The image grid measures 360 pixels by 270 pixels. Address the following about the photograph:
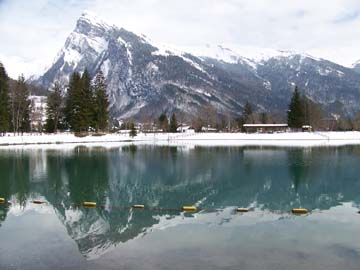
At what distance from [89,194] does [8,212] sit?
582 cm

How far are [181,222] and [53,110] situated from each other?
83.5 m

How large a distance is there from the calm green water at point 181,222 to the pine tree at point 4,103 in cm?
4970

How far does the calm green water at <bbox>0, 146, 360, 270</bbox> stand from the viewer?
44.5 feet

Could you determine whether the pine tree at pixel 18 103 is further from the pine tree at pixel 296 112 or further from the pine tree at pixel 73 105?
the pine tree at pixel 296 112

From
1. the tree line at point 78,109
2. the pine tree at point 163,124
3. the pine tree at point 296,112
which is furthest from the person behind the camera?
the pine tree at point 163,124

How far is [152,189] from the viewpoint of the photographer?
2773 cm

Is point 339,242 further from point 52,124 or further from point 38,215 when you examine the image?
point 52,124

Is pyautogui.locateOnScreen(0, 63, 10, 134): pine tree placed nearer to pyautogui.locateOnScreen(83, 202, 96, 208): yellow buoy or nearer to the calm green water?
the calm green water

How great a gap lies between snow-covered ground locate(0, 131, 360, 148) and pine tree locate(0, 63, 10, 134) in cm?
239

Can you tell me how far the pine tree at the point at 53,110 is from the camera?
315ft

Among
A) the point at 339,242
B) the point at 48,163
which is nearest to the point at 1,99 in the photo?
the point at 48,163

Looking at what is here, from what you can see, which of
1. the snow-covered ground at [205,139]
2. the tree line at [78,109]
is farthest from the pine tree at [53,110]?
the snow-covered ground at [205,139]

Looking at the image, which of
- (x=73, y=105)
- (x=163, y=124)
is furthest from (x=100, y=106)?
(x=163, y=124)

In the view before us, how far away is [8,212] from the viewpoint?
21.2 m
